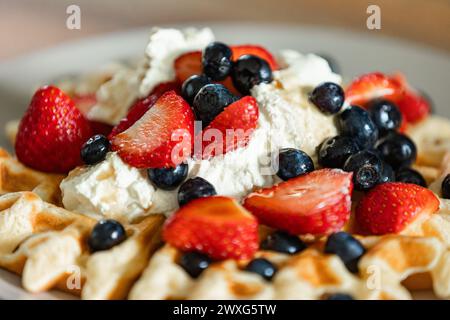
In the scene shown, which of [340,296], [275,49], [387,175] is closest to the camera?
[340,296]

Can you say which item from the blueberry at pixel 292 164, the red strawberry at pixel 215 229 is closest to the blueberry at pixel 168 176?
the red strawberry at pixel 215 229

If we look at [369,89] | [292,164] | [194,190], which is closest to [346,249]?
[292,164]

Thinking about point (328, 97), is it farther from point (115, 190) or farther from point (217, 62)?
point (115, 190)

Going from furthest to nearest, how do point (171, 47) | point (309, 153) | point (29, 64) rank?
point (29, 64), point (171, 47), point (309, 153)

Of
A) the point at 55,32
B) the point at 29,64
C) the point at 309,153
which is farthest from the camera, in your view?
the point at 55,32

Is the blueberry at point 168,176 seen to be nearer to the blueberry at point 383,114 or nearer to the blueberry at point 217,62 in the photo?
the blueberry at point 217,62

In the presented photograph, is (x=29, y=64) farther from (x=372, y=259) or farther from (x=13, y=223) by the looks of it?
(x=372, y=259)
